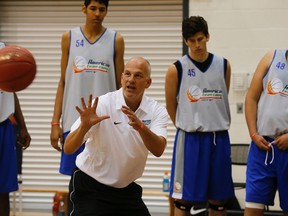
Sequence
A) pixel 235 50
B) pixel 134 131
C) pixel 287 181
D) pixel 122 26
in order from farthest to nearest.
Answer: pixel 122 26, pixel 235 50, pixel 287 181, pixel 134 131

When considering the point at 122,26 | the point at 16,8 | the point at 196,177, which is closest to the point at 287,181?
the point at 196,177

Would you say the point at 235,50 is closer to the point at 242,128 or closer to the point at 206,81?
the point at 242,128

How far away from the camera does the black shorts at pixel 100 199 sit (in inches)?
147

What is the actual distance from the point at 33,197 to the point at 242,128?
2874 mm

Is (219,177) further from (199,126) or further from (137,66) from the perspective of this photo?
(137,66)

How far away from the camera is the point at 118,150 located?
3715mm

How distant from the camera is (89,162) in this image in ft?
12.5

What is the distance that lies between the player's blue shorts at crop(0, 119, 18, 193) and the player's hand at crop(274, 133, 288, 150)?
7.02 feet

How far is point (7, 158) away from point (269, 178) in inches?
83.9

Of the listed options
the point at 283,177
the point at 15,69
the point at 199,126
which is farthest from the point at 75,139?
the point at 283,177

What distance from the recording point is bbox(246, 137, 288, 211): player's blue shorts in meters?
4.38

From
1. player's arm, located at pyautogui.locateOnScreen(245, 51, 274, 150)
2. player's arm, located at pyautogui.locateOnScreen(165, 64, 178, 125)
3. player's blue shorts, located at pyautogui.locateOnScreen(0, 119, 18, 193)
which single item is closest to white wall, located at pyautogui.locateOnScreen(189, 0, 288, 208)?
player's arm, located at pyautogui.locateOnScreen(165, 64, 178, 125)

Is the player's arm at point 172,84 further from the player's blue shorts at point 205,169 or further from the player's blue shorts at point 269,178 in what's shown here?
the player's blue shorts at point 269,178

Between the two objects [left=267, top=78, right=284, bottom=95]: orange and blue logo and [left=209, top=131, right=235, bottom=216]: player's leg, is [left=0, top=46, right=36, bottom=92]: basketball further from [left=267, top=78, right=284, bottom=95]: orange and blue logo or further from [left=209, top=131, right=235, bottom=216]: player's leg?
[left=267, top=78, right=284, bottom=95]: orange and blue logo
